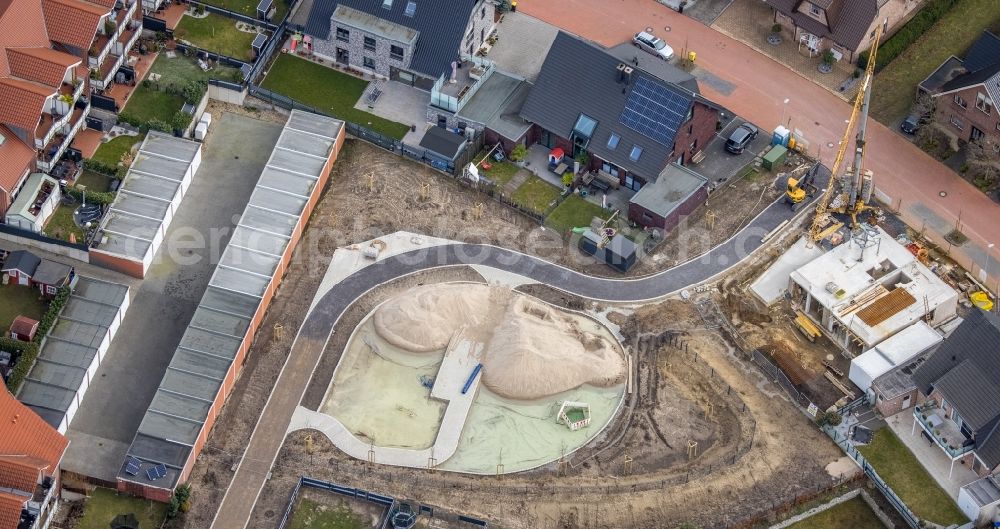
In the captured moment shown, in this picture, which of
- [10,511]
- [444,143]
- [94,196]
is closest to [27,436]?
[10,511]

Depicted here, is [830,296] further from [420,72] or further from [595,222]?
[420,72]

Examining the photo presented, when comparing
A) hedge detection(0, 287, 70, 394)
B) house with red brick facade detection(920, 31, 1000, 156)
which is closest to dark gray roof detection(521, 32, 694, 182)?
house with red brick facade detection(920, 31, 1000, 156)

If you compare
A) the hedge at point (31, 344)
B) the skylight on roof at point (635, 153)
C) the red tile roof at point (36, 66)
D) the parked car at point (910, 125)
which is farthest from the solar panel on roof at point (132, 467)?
the parked car at point (910, 125)

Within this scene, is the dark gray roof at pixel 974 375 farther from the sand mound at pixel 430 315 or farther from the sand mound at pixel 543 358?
the sand mound at pixel 430 315

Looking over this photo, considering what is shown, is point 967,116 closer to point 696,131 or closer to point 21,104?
point 696,131

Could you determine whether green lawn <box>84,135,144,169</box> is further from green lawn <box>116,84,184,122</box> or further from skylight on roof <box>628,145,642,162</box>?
skylight on roof <box>628,145,642,162</box>
